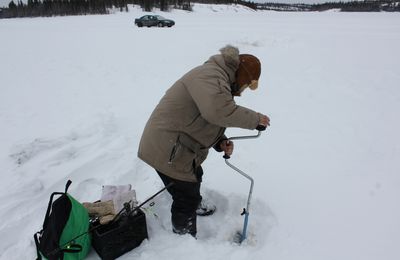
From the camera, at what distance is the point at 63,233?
230 centimetres

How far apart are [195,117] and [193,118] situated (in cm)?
2

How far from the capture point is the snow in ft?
9.75

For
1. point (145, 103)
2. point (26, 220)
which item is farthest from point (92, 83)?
point (26, 220)

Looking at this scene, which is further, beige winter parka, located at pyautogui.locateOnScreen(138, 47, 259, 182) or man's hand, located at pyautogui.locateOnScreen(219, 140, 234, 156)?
man's hand, located at pyautogui.locateOnScreen(219, 140, 234, 156)

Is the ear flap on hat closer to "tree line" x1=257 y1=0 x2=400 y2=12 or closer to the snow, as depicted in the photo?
the snow

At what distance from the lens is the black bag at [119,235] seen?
8.40 ft

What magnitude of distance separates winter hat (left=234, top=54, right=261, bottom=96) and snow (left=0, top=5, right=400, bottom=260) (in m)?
1.46

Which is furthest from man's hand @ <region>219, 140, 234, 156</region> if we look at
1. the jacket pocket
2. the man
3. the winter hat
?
the winter hat

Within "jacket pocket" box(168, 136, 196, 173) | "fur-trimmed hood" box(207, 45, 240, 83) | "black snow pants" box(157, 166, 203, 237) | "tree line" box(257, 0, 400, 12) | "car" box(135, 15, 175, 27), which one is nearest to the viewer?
"fur-trimmed hood" box(207, 45, 240, 83)

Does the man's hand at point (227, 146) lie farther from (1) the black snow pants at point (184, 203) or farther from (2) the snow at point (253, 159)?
(2) the snow at point (253, 159)

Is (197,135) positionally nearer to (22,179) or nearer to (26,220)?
(26,220)

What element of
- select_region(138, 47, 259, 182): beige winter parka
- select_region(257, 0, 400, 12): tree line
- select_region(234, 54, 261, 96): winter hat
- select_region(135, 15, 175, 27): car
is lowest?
select_region(135, 15, 175, 27): car

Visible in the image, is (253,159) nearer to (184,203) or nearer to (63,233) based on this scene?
(184,203)

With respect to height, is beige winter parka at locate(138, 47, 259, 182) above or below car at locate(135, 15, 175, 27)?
above
